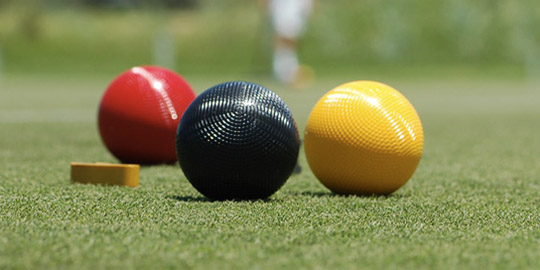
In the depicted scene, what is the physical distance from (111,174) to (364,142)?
1.55 meters

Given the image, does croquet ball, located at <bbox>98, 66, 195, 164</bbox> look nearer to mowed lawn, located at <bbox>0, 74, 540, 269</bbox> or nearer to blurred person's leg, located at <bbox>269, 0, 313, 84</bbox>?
mowed lawn, located at <bbox>0, 74, 540, 269</bbox>

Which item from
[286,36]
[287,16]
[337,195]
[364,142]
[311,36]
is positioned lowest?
[311,36]

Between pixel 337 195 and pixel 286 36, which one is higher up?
pixel 337 195

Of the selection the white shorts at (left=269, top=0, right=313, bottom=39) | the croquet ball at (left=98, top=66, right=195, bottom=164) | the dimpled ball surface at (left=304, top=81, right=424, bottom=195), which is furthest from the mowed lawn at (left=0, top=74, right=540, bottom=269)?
the white shorts at (left=269, top=0, right=313, bottom=39)

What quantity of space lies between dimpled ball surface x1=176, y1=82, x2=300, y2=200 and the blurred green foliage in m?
29.5

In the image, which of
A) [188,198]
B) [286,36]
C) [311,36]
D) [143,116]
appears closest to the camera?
[188,198]

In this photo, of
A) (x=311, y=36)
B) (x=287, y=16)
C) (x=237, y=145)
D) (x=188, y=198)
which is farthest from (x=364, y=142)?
(x=311, y=36)

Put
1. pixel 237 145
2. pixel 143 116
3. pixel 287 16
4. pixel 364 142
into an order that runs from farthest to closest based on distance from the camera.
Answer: pixel 287 16 < pixel 143 116 < pixel 364 142 < pixel 237 145

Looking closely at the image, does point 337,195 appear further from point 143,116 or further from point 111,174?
point 143,116

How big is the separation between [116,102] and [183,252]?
3.13m

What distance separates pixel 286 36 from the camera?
1758 cm

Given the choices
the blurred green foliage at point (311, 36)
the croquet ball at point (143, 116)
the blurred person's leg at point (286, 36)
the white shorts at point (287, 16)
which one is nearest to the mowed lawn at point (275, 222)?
the croquet ball at point (143, 116)

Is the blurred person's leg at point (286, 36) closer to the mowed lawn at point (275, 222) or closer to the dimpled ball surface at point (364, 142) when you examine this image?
the mowed lawn at point (275, 222)

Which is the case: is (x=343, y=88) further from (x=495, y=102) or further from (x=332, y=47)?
(x=332, y=47)
